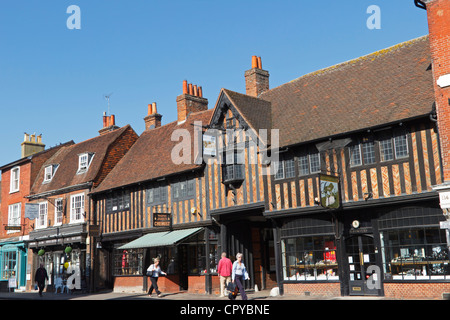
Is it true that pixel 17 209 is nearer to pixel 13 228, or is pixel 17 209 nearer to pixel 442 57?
pixel 13 228

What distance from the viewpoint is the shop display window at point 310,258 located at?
1733 centimetres

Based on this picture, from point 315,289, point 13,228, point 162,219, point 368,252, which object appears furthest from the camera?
point 13,228

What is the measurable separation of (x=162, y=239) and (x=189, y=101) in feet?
27.0

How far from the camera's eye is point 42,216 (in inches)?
1200

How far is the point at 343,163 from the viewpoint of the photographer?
16797 millimetres

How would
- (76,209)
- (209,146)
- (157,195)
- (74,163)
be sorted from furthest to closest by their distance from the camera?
(74,163) < (76,209) < (157,195) < (209,146)

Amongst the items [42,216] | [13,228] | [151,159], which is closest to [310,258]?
[151,159]

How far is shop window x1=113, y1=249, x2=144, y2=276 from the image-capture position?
24.2 metres

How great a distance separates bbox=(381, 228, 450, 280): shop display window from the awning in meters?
8.39

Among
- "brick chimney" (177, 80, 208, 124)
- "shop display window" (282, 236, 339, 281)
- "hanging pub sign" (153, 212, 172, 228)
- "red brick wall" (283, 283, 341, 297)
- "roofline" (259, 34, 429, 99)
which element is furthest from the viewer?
"brick chimney" (177, 80, 208, 124)

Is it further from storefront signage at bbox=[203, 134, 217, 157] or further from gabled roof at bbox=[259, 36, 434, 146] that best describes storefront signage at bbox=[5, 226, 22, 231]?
gabled roof at bbox=[259, 36, 434, 146]

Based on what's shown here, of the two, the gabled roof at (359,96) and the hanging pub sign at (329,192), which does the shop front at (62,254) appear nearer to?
the gabled roof at (359,96)

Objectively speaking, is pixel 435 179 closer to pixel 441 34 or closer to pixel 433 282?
pixel 433 282

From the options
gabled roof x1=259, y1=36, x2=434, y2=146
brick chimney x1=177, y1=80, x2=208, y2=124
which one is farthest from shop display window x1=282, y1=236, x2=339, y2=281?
brick chimney x1=177, y1=80, x2=208, y2=124
